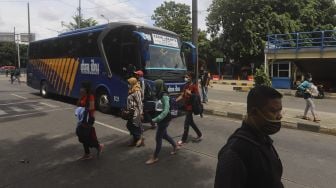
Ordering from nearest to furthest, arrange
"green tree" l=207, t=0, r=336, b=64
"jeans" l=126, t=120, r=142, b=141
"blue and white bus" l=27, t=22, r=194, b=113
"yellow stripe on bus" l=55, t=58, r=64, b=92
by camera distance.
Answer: "jeans" l=126, t=120, r=142, b=141
"blue and white bus" l=27, t=22, r=194, b=113
"yellow stripe on bus" l=55, t=58, r=64, b=92
"green tree" l=207, t=0, r=336, b=64

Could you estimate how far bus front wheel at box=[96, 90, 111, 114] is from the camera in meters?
13.4

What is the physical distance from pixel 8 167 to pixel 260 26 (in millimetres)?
34110

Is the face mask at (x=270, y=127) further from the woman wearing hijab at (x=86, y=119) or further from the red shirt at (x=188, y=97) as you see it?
the red shirt at (x=188, y=97)

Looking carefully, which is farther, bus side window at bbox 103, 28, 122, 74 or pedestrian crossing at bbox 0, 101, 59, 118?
pedestrian crossing at bbox 0, 101, 59, 118

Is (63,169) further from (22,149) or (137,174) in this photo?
(22,149)

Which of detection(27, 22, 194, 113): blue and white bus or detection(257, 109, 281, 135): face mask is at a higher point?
detection(27, 22, 194, 113): blue and white bus

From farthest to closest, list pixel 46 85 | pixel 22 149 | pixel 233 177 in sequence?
pixel 46 85
pixel 22 149
pixel 233 177

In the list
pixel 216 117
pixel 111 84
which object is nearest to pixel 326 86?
pixel 216 117

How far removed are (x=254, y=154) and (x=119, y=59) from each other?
1063cm

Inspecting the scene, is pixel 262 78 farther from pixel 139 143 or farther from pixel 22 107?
pixel 139 143

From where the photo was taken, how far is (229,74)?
157 feet

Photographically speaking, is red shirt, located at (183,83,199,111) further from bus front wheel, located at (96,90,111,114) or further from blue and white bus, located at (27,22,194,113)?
bus front wheel, located at (96,90,111,114)

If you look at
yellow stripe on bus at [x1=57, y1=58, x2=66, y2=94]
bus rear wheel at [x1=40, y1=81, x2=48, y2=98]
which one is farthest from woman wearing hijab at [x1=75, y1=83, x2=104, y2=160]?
bus rear wheel at [x1=40, y1=81, x2=48, y2=98]

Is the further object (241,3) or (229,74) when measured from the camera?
(229,74)
